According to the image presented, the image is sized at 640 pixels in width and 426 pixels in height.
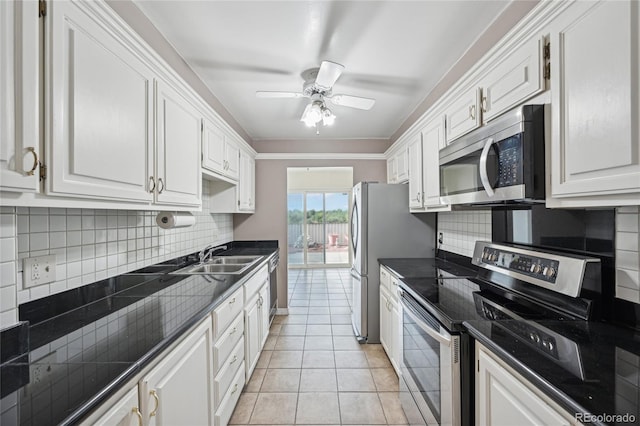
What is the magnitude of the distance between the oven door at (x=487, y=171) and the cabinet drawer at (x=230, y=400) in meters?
1.90

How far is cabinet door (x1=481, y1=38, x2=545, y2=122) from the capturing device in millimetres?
1166

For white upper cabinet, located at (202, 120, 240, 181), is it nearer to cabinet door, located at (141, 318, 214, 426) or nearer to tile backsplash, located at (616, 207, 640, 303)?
cabinet door, located at (141, 318, 214, 426)

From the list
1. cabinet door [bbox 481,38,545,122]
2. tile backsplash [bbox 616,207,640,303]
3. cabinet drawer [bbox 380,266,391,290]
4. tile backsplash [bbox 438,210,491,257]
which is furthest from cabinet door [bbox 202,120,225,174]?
tile backsplash [bbox 616,207,640,303]

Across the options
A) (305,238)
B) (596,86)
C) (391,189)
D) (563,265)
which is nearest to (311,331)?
(391,189)

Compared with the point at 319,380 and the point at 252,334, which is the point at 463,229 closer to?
the point at 319,380

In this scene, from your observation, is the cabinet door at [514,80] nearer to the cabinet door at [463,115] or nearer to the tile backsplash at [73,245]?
the cabinet door at [463,115]

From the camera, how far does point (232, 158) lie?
9.28 ft

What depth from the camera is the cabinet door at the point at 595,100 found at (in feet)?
2.69

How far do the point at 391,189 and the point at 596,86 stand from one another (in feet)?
6.46

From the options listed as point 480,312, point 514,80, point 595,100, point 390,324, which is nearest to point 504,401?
point 480,312

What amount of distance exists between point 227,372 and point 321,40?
2219 mm

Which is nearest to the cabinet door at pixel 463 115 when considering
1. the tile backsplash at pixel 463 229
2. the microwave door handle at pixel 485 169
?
the microwave door handle at pixel 485 169

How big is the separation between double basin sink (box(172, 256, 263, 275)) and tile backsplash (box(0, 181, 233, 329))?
1.00 feet

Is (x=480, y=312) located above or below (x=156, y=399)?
above
